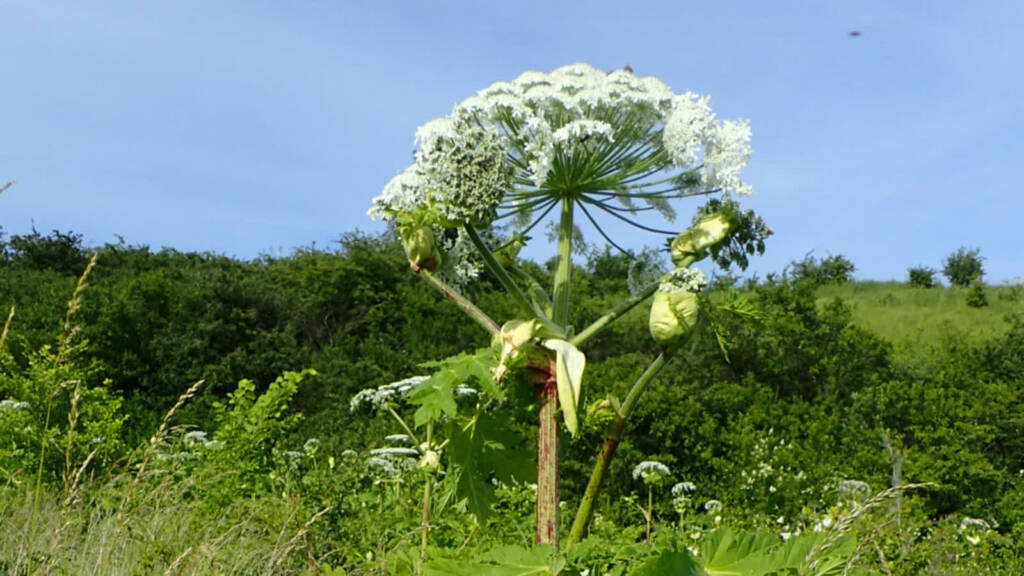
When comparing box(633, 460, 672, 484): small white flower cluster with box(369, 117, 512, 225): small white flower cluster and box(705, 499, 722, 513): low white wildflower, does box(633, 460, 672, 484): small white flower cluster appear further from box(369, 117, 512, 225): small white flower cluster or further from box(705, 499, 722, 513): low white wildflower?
box(369, 117, 512, 225): small white flower cluster

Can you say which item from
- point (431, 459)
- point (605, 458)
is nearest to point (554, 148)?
point (605, 458)

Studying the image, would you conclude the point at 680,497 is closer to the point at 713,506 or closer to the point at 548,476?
the point at 713,506

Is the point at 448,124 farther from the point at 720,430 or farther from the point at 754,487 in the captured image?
the point at 720,430

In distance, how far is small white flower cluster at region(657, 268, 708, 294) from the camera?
7.77ft

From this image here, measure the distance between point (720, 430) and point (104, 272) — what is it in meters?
14.7

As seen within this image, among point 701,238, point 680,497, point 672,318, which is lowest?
point 680,497

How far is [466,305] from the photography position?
238 cm

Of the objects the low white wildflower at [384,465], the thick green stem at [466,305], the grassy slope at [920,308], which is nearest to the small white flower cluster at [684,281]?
the thick green stem at [466,305]

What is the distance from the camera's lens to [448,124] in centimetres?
250

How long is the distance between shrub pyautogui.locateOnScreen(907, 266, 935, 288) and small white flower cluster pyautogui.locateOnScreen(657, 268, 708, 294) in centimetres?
3272

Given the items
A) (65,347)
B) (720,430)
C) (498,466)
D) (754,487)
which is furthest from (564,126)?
(720,430)

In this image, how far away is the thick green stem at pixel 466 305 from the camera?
92.7 inches

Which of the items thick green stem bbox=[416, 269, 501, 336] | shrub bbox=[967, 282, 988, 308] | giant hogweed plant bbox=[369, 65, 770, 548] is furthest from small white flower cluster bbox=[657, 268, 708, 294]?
shrub bbox=[967, 282, 988, 308]

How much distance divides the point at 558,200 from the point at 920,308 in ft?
86.9
